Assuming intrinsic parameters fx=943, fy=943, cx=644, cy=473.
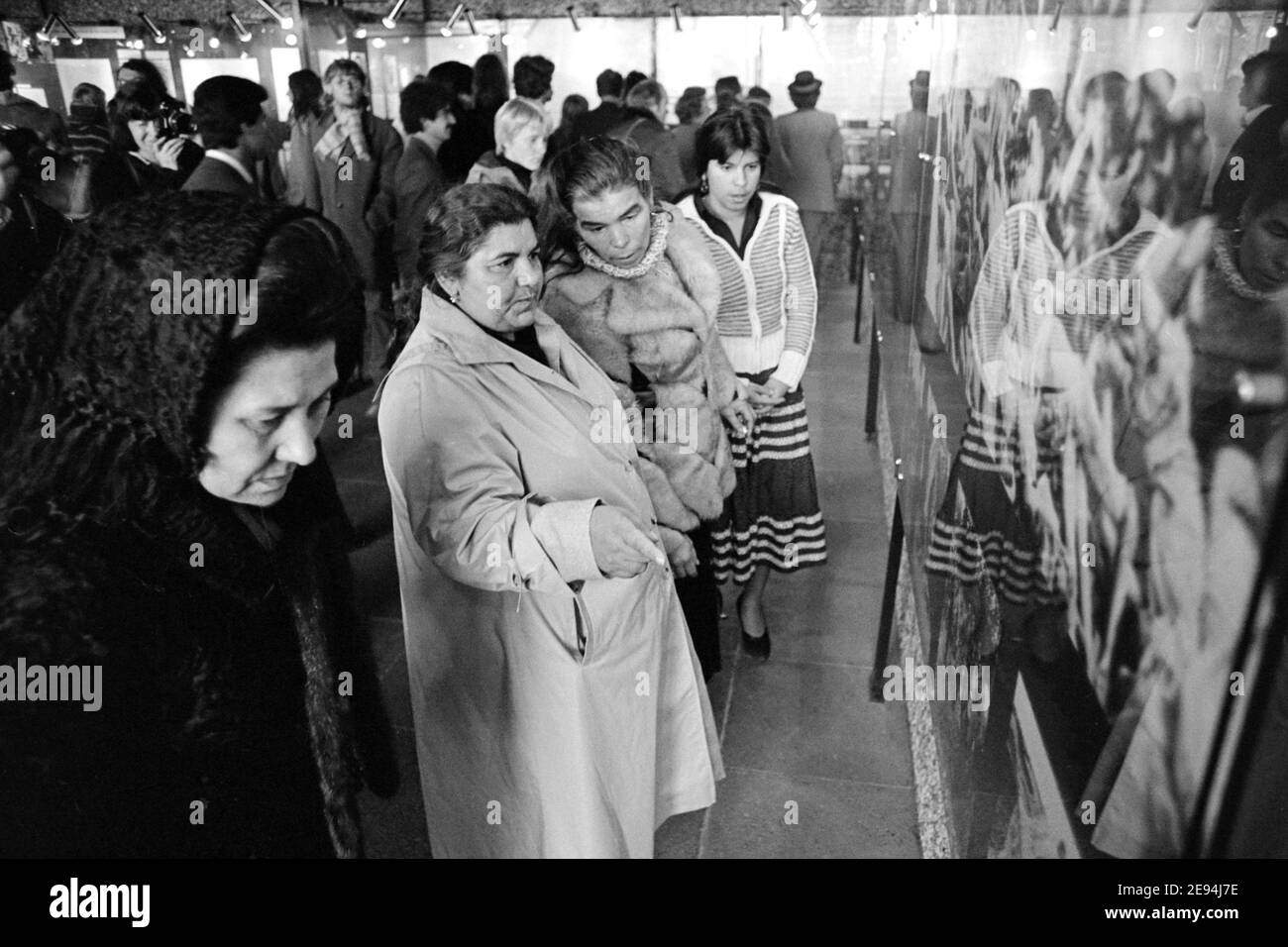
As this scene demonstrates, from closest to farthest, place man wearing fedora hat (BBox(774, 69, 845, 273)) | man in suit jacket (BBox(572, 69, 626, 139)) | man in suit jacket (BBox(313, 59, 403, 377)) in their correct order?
man in suit jacket (BBox(313, 59, 403, 377))
man in suit jacket (BBox(572, 69, 626, 139))
man wearing fedora hat (BBox(774, 69, 845, 273))

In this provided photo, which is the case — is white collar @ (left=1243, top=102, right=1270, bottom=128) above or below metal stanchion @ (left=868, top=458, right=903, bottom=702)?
above

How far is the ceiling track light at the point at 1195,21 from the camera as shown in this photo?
0.63 m

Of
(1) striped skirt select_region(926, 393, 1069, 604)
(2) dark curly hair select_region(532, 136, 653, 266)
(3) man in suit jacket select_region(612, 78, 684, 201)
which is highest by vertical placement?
(3) man in suit jacket select_region(612, 78, 684, 201)

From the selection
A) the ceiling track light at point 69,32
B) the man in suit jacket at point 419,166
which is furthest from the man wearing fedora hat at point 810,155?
the ceiling track light at point 69,32

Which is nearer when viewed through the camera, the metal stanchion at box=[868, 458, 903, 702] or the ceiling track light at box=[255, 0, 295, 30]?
the metal stanchion at box=[868, 458, 903, 702]

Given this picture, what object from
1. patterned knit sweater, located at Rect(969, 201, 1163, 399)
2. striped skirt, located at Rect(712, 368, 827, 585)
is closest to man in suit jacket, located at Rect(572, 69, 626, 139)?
striped skirt, located at Rect(712, 368, 827, 585)

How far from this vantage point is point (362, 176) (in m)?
5.20

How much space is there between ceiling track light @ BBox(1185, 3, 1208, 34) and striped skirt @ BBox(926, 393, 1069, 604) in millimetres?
418

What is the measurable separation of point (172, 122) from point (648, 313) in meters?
2.98

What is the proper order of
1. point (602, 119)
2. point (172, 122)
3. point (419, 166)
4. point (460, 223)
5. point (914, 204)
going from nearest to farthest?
point (460, 223)
point (914, 204)
point (172, 122)
point (419, 166)
point (602, 119)

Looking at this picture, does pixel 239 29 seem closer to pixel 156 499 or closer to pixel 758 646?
pixel 758 646

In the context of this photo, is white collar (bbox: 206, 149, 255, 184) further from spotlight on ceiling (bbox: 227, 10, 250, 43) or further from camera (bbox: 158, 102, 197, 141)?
spotlight on ceiling (bbox: 227, 10, 250, 43)

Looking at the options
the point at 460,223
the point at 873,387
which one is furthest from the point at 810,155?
the point at 460,223

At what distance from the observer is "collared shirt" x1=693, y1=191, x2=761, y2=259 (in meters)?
2.97
